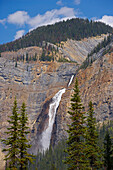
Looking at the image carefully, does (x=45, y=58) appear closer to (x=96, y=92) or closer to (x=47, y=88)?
(x=47, y=88)

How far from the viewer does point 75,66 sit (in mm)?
151750

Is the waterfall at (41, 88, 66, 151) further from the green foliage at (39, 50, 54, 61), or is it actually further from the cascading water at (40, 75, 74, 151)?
the green foliage at (39, 50, 54, 61)

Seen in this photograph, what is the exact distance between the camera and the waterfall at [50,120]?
370ft

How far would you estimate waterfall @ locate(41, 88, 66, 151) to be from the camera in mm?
112875

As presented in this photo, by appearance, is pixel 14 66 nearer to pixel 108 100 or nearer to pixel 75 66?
pixel 75 66

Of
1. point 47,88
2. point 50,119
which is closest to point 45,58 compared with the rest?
point 47,88

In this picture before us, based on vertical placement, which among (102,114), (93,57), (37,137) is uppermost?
(93,57)

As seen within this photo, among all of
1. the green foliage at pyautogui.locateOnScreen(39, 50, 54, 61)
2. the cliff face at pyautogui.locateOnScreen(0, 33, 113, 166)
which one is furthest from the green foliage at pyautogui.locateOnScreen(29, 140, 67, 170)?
the green foliage at pyautogui.locateOnScreen(39, 50, 54, 61)

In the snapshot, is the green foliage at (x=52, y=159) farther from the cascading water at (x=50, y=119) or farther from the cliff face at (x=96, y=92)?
the cascading water at (x=50, y=119)

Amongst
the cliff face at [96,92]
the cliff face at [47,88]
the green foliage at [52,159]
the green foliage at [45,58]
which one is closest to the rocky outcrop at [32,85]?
the cliff face at [47,88]

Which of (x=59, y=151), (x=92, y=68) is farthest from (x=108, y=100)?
(x=59, y=151)

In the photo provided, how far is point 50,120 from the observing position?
4702 inches

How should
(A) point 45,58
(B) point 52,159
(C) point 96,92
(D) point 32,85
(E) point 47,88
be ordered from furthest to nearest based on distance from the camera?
(A) point 45,58, (D) point 32,85, (E) point 47,88, (C) point 96,92, (B) point 52,159

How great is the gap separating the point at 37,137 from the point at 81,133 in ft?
306
